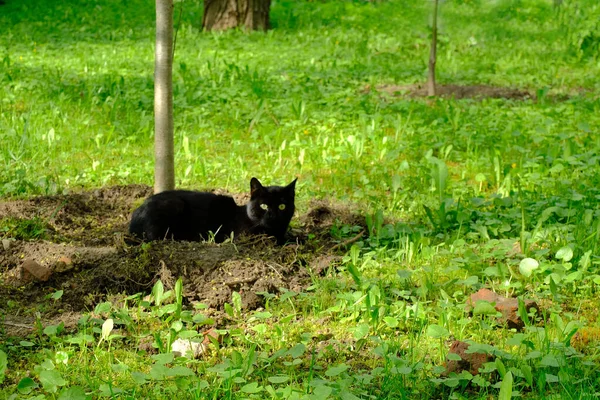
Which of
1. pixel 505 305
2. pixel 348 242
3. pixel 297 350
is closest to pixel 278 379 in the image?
pixel 297 350

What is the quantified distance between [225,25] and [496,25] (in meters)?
5.44

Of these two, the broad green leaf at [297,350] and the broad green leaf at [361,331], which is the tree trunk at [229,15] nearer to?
the broad green leaf at [361,331]

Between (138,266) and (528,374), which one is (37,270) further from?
(528,374)

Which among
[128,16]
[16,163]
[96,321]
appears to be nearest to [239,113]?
[16,163]

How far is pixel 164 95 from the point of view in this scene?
5.39 meters

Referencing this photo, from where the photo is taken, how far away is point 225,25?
14.2 metres

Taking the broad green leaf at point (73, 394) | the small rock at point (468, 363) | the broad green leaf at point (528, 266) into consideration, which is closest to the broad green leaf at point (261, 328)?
the small rock at point (468, 363)

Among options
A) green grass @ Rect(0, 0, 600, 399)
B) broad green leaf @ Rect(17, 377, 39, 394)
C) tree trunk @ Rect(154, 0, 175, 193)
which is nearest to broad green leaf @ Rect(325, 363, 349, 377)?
green grass @ Rect(0, 0, 600, 399)

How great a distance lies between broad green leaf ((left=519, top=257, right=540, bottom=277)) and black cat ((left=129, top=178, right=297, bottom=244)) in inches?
62.1

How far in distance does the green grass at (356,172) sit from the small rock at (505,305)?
80 mm

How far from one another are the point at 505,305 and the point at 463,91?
20.0 ft

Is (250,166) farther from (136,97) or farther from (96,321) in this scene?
(96,321)

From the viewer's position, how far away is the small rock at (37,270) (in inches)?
174

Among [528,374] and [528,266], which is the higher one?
[528,266]
